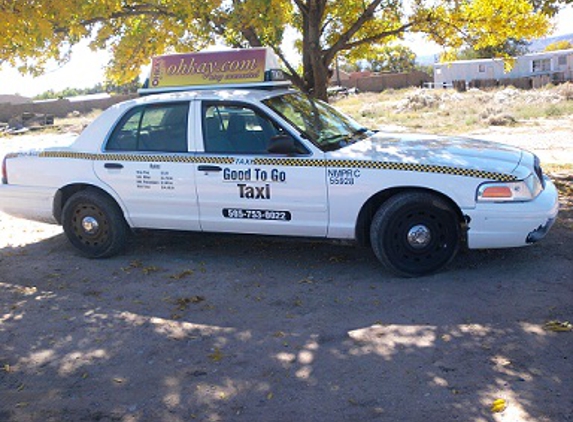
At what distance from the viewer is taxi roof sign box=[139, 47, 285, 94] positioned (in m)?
6.74

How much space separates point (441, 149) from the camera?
229 inches

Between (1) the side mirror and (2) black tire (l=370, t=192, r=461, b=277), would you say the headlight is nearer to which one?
(2) black tire (l=370, t=192, r=461, b=277)

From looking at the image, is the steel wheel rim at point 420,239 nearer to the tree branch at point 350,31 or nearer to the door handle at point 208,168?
the door handle at point 208,168

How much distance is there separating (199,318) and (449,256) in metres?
2.16

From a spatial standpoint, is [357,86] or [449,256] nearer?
[449,256]

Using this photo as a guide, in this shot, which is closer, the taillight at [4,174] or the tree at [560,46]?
the taillight at [4,174]

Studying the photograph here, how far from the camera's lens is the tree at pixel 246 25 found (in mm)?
7730

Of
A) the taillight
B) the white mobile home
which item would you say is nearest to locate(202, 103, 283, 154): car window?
the taillight

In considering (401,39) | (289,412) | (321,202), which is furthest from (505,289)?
(401,39)

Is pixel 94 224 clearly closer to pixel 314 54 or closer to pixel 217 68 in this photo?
pixel 217 68

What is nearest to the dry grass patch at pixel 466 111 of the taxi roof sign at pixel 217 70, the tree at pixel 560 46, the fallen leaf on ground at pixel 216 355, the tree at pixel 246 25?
the tree at pixel 246 25

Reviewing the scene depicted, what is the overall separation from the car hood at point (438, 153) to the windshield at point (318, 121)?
0.18m

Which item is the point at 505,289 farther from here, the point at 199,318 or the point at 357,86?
the point at 357,86

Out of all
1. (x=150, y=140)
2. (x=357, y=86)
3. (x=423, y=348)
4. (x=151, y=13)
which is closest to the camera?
(x=423, y=348)
